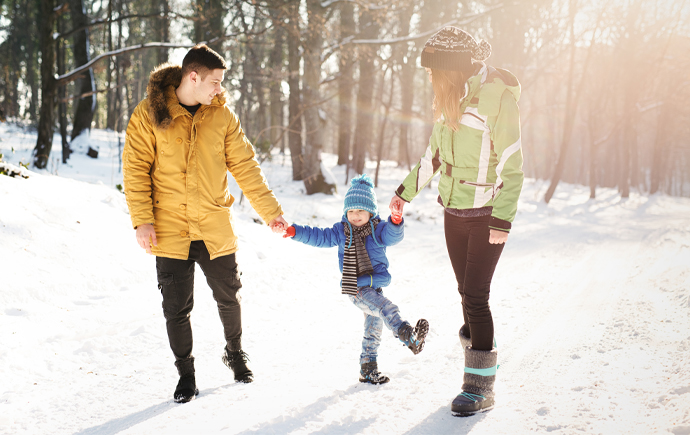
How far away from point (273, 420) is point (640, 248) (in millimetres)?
7986

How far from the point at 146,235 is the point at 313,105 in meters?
9.15

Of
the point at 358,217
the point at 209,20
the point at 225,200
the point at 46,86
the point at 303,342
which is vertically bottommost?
the point at 303,342

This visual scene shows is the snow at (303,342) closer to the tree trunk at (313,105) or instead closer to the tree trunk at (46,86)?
the tree trunk at (46,86)

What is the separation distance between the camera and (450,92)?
2646mm

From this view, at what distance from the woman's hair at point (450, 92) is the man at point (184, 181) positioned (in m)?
1.29

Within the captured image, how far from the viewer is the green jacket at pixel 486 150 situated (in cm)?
252

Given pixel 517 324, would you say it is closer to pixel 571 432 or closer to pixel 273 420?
pixel 571 432

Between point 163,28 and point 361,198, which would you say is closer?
point 361,198

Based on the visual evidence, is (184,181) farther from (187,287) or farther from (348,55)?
(348,55)

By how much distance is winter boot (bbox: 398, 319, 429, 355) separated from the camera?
2740mm

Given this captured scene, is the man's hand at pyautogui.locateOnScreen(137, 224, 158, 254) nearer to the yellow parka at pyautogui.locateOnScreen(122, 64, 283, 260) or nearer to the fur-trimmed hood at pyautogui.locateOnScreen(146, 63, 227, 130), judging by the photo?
the yellow parka at pyautogui.locateOnScreen(122, 64, 283, 260)

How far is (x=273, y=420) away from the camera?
2.56 metres

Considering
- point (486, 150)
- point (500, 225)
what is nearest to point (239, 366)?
point (500, 225)

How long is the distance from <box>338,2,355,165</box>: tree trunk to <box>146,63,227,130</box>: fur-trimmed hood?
30.1 feet
